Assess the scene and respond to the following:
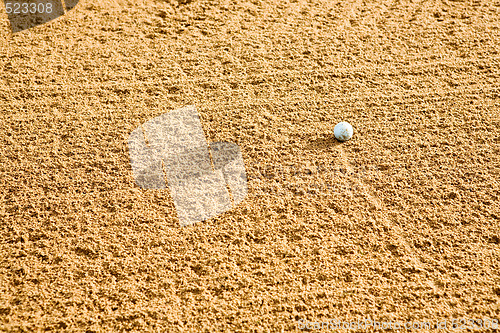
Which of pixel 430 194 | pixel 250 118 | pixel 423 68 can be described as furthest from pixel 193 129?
pixel 423 68

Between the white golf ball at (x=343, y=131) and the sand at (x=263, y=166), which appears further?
the white golf ball at (x=343, y=131)

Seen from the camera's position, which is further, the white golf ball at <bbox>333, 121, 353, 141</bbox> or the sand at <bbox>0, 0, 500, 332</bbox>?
the white golf ball at <bbox>333, 121, 353, 141</bbox>

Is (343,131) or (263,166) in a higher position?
(343,131)
